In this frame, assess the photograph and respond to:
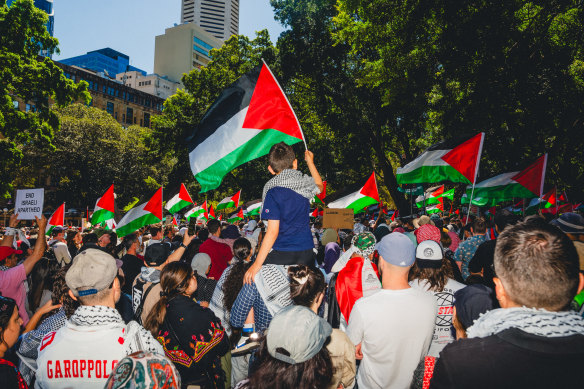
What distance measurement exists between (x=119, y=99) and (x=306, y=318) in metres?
90.4

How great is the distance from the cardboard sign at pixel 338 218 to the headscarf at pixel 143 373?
703cm

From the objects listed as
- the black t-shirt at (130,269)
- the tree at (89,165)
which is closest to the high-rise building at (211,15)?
the tree at (89,165)

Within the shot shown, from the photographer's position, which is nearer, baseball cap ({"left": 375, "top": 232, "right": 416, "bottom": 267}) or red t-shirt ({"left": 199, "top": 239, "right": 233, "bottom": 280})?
baseball cap ({"left": 375, "top": 232, "right": 416, "bottom": 267})

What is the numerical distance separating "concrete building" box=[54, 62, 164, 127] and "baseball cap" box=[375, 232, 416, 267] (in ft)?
261

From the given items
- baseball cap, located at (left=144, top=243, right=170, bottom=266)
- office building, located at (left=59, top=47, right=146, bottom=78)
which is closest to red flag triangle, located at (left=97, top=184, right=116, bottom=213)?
baseball cap, located at (left=144, top=243, right=170, bottom=266)

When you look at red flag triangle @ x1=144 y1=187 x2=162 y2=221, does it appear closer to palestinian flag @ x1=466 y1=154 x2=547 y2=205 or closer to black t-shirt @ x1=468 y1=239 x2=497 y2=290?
black t-shirt @ x1=468 y1=239 x2=497 y2=290

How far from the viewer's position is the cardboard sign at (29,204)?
7.80m

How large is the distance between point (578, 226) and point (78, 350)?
18.2ft

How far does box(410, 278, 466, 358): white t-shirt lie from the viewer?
3447 mm

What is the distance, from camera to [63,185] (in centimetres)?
4228

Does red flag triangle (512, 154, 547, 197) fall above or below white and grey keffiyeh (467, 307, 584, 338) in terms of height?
above

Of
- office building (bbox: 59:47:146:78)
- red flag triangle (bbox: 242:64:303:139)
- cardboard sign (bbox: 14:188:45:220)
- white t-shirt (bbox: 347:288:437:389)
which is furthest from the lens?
office building (bbox: 59:47:146:78)

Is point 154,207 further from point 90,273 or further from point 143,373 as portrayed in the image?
point 143,373

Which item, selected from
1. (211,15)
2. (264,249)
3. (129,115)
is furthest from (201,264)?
(211,15)
